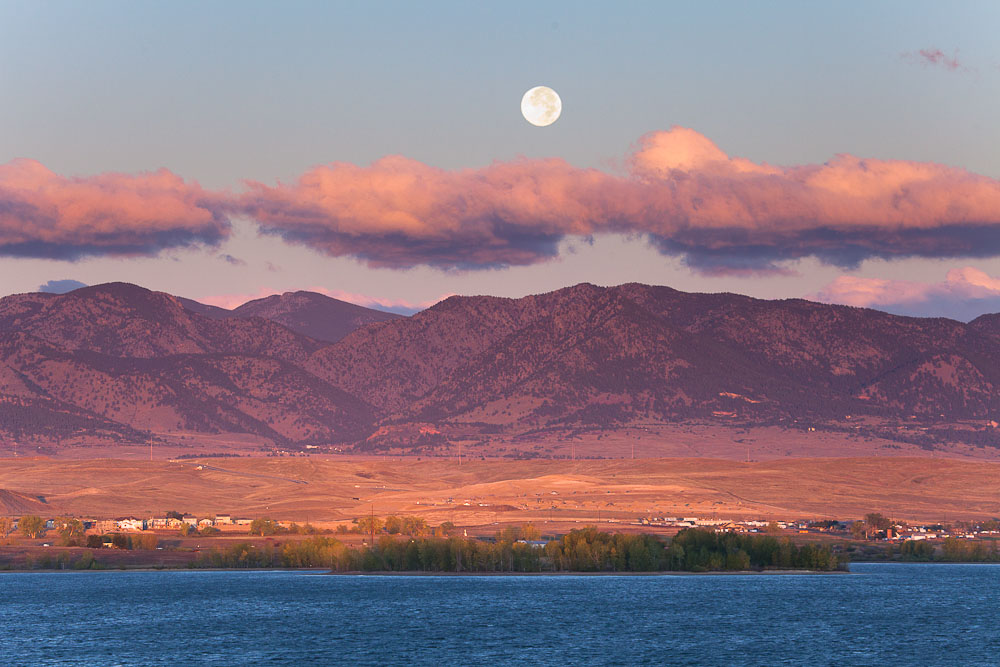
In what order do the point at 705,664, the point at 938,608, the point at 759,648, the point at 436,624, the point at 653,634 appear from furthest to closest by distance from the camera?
the point at 938,608 → the point at 436,624 → the point at 653,634 → the point at 759,648 → the point at 705,664

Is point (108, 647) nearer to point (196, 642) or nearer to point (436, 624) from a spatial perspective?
point (196, 642)

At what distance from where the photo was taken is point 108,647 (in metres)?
154

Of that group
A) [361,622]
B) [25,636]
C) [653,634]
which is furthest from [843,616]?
[25,636]

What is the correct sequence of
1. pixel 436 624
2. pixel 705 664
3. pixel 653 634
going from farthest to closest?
pixel 436 624, pixel 653 634, pixel 705 664

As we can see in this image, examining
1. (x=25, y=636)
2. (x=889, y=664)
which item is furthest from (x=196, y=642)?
(x=889, y=664)

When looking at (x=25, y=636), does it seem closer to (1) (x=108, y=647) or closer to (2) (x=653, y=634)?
(1) (x=108, y=647)

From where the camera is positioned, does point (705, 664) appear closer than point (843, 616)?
Yes

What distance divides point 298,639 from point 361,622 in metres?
16.2

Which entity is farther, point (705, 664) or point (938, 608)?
point (938, 608)

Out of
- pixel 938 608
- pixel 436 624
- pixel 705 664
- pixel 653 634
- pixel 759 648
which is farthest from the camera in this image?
pixel 938 608

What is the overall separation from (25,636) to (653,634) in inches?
2802

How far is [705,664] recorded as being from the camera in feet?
455

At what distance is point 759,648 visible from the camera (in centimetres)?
15150

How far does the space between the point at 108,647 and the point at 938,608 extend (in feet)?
355
